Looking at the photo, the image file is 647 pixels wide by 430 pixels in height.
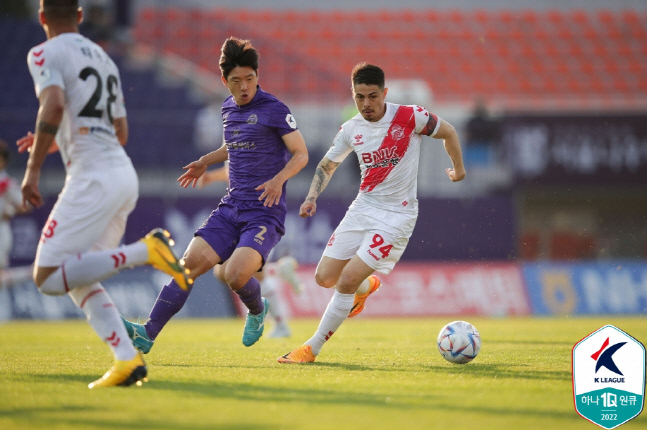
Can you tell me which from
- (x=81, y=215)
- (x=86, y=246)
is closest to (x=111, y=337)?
(x=86, y=246)

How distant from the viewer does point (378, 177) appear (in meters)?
A: 7.54

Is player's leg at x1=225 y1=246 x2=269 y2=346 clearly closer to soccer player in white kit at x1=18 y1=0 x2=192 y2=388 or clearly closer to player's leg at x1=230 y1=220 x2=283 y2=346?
player's leg at x1=230 y1=220 x2=283 y2=346

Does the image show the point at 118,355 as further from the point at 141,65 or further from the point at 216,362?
the point at 141,65

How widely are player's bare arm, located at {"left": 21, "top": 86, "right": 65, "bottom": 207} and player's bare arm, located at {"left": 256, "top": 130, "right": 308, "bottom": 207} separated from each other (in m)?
1.86

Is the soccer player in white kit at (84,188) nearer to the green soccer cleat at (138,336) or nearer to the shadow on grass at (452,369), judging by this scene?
the green soccer cleat at (138,336)

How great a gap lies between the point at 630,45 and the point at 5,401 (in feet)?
82.2

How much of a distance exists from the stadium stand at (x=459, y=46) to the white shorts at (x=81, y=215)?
16.2m

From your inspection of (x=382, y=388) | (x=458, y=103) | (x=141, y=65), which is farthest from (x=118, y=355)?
(x=458, y=103)

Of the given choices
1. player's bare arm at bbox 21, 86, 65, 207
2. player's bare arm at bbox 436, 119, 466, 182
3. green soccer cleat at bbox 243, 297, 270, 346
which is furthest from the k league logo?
player's bare arm at bbox 21, 86, 65, 207

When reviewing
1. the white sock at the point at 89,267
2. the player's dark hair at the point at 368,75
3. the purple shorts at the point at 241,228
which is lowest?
the purple shorts at the point at 241,228

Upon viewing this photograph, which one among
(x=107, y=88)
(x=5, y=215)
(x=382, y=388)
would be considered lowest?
(x=5, y=215)

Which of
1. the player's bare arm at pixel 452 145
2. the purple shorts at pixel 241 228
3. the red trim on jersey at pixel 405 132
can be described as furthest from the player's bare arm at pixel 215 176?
the player's bare arm at pixel 452 145

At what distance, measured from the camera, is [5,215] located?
1275 cm

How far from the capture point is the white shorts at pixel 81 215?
535 centimetres
